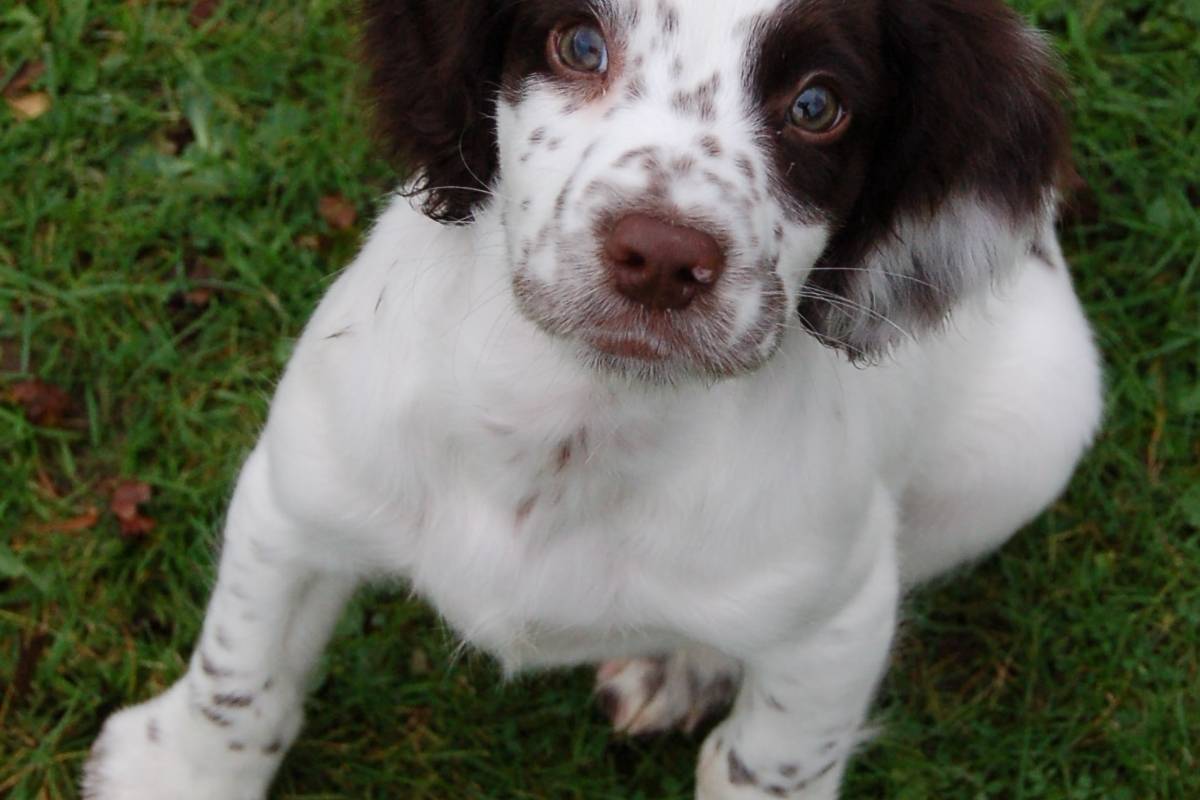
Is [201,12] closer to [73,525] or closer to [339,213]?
[339,213]

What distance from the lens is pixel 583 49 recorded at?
246 centimetres

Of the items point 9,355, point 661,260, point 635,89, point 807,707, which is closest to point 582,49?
point 635,89

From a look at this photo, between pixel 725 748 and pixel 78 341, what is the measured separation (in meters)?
1.96

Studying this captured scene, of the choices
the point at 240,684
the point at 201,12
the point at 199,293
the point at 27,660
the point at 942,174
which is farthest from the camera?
the point at 201,12

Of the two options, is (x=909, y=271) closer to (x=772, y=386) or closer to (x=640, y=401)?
(x=772, y=386)

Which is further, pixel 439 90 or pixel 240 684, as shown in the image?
pixel 240 684

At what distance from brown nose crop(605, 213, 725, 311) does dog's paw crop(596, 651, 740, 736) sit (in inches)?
66.0

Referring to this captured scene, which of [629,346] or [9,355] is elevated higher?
[629,346]

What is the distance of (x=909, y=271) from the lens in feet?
8.94

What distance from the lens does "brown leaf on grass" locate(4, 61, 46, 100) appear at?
15.1ft

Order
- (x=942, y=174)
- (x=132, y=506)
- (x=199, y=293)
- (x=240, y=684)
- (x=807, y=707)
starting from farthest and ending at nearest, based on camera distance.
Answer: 1. (x=199, y=293)
2. (x=132, y=506)
3. (x=240, y=684)
4. (x=807, y=707)
5. (x=942, y=174)

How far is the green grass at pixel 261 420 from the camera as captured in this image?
3900 mm

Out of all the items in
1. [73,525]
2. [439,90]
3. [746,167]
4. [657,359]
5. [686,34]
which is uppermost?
[686,34]

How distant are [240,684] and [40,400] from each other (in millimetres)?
1112
